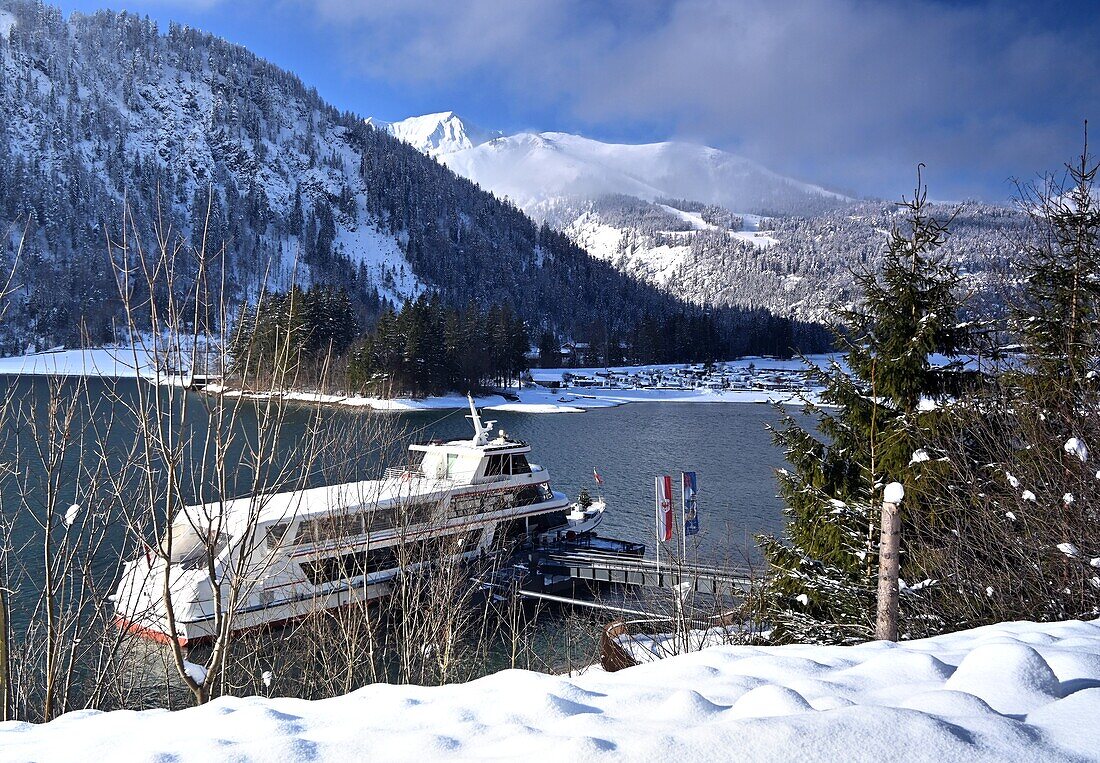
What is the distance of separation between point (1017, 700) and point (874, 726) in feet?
3.31

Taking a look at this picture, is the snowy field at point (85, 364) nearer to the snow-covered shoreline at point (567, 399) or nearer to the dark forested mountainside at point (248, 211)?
the snow-covered shoreline at point (567, 399)

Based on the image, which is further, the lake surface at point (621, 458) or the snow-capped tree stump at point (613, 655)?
the lake surface at point (621, 458)

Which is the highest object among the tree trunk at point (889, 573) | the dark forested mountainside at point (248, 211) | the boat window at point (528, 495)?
the dark forested mountainside at point (248, 211)

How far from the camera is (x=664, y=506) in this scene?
15.8 meters

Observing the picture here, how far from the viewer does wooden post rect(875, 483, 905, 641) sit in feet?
18.4

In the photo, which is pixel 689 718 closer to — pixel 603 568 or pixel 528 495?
pixel 603 568

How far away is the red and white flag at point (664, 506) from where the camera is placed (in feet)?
50.3

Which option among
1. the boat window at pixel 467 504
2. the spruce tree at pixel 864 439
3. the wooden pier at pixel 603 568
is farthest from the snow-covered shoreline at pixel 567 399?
the spruce tree at pixel 864 439

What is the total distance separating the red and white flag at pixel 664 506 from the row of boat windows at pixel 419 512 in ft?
14.5

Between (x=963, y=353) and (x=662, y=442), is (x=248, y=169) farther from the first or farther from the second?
(x=963, y=353)

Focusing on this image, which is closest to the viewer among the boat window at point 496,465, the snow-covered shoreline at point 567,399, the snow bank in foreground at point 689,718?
the snow bank in foreground at point 689,718

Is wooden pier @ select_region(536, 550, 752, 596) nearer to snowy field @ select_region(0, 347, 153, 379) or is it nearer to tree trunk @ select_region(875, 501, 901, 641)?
tree trunk @ select_region(875, 501, 901, 641)

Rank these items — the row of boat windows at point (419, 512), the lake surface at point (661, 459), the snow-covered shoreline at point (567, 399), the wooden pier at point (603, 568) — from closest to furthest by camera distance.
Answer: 1. the row of boat windows at point (419, 512)
2. the wooden pier at point (603, 568)
3. the lake surface at point (661, 459)
4. the snow-covered shoreline at point (567, 399)

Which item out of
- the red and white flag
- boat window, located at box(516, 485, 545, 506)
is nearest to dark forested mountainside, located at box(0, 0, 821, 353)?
boat window, located at box(516, 485, 545, 506)
